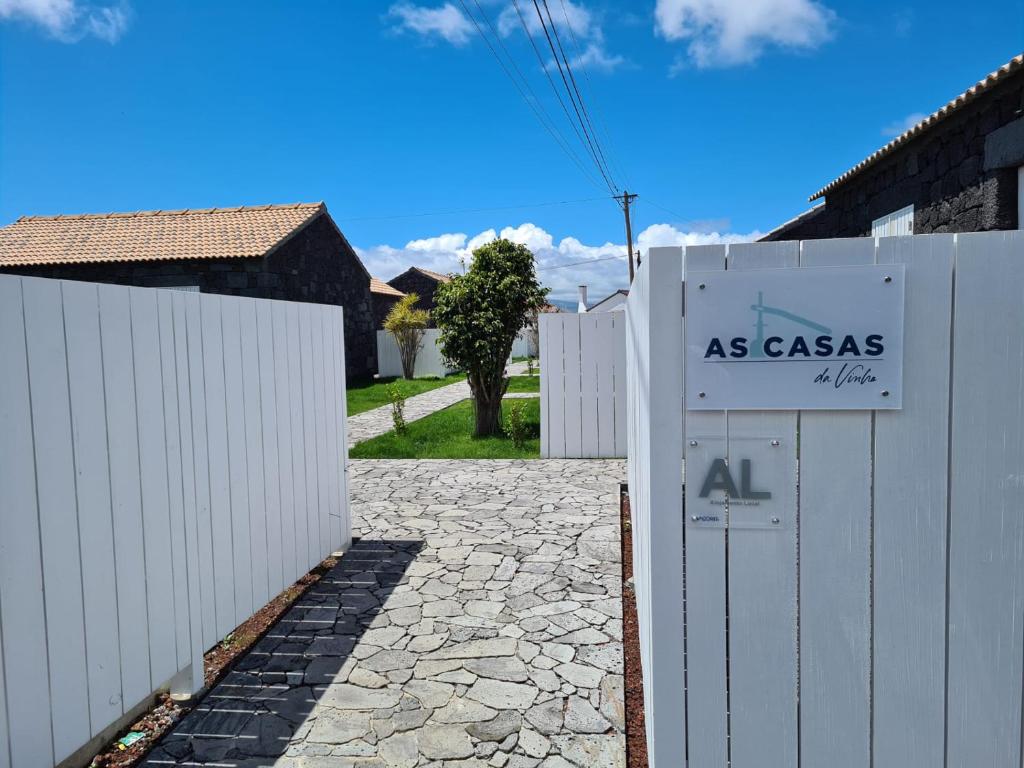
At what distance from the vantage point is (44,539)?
2264 mm

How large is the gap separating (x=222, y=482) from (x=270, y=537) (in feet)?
2.12

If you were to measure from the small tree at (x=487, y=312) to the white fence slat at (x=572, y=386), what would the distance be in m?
1.49

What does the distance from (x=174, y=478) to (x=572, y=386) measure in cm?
573

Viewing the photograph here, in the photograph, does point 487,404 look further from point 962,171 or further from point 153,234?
point 153,234

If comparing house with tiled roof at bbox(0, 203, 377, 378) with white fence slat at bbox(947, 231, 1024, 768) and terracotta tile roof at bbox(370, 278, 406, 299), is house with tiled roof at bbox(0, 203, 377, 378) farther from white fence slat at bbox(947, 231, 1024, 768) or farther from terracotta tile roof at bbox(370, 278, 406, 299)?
white fence slat at bbox(947, 231, 1024, 768)

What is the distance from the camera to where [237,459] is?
349 centimetres

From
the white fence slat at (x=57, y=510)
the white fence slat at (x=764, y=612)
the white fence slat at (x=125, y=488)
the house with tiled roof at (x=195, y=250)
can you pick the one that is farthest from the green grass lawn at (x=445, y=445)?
the house with tiled roof at (x=195, y=250)

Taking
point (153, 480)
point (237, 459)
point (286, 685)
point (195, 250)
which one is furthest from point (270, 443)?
point (195, 250)

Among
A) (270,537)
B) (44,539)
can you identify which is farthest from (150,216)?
(44,539)

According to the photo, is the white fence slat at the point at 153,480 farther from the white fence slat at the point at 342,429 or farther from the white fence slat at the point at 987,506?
the white fence slat at the point at 987,506

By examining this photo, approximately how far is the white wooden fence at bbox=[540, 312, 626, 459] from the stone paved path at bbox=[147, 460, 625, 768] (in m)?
2.59

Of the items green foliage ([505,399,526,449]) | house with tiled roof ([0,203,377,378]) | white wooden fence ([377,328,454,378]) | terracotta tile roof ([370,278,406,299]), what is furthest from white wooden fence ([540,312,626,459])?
terracotta tile roof ([370,278,406,299])

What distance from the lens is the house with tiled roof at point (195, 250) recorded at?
15.2 meters

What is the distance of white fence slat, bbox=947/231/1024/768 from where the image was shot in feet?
5.40
